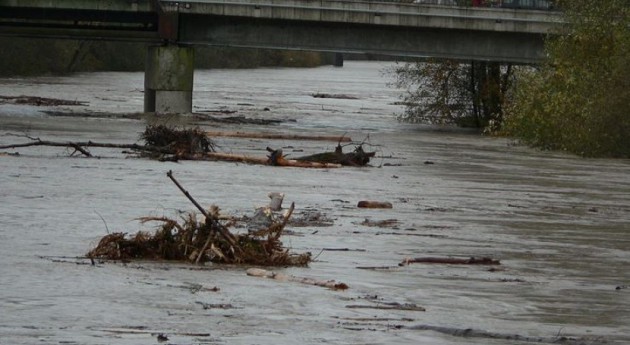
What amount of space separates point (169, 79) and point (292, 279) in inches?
1624

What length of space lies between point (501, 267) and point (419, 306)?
2980 millimetres

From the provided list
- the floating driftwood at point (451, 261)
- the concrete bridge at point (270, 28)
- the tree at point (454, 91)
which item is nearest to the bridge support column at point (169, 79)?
the concrete bridge at point (270, 28)

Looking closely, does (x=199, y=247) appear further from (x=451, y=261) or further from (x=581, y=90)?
(x=581, y=90)

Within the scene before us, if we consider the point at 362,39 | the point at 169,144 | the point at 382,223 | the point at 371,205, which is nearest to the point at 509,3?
the point at 362,39

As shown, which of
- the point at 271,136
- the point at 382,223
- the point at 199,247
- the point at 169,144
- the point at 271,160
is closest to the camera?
the point at 199,247

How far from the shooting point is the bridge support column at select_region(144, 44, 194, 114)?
2138 inches

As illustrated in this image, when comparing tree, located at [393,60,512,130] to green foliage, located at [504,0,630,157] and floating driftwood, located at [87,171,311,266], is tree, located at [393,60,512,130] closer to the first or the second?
green foliage, located at [504,0,630,157]

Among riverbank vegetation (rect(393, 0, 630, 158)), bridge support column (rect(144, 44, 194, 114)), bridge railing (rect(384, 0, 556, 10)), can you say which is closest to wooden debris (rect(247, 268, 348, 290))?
riverbank vegetation (rect(393, 0, 630, 158))

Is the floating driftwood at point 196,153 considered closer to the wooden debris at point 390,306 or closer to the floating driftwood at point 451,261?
the floating driftwood at point 451,261

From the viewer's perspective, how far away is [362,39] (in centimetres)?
5406

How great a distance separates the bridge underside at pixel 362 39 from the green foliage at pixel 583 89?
856cm

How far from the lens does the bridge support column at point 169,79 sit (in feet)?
178

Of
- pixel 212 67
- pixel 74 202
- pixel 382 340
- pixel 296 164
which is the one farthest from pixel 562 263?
pixel 212 67

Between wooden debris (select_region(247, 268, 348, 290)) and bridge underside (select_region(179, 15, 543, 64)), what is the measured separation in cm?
3904
